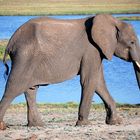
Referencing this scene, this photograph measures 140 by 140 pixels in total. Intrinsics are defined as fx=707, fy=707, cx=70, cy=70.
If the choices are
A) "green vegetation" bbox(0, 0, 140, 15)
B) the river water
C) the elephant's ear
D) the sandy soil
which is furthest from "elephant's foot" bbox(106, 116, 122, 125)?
"green vegetation" bbox(0, 0, 140, 15)

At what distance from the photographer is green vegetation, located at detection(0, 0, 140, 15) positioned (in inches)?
3233

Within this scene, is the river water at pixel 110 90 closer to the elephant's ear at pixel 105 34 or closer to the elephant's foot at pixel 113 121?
the elephant's foot at pixel 113 121

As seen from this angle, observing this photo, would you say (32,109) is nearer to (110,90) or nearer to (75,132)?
(75,132)

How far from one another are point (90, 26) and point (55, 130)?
2502mm

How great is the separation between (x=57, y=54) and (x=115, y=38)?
132 cm

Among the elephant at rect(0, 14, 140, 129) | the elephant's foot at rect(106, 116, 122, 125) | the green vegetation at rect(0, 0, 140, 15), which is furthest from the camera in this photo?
the green vegetation at rect(0, 0, 140, 15)

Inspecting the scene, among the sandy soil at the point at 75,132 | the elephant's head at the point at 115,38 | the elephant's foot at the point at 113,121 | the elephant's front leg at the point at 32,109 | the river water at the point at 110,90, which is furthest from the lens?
the river water at the point at 110,90

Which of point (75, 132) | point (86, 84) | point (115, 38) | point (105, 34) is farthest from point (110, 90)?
point (75, 132)

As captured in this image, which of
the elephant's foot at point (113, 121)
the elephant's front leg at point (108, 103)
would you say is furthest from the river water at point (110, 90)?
the elephant's foot at point (113, 121)

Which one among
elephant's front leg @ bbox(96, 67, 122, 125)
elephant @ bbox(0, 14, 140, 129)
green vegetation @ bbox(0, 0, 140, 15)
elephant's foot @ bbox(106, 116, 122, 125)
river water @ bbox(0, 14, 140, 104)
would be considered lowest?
green vegetation @ bbox(0, 0, 140, 15)

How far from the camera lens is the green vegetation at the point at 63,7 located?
82.1 meters

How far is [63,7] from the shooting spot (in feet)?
313

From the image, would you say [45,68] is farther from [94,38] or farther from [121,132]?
[121,132]

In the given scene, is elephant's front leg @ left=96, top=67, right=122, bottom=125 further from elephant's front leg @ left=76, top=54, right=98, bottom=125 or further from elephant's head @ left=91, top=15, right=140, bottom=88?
elephant's head @ left=91, top=15, right=140, bottom=88
